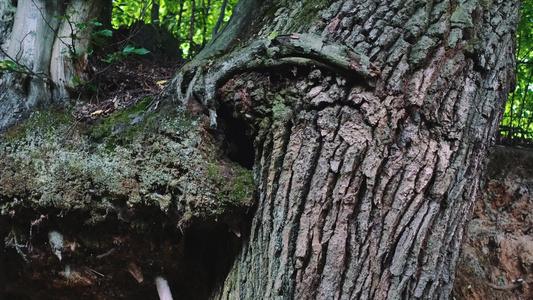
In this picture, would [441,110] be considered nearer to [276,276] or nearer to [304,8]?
[304,8]

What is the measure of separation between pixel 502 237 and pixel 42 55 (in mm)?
3429

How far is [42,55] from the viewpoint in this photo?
270cm

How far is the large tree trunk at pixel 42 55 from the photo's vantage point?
2574 millimetres

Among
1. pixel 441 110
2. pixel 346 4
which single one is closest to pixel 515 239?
pixel 441 110

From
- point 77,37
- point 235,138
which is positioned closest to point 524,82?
point 235,138

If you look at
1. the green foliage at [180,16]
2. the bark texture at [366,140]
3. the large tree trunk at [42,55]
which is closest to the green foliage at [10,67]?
the large tree trunk at [42,55]

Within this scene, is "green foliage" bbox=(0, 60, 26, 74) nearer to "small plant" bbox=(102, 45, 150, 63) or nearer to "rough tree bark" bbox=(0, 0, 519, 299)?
"small plant" bbox=(102, 45, 150, 63)

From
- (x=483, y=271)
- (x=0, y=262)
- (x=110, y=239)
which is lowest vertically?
(x=0, y=262)

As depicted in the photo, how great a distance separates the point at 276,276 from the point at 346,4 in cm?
146

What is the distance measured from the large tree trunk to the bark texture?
3.05 feet

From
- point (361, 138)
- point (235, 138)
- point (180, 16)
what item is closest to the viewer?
point (361, 138)

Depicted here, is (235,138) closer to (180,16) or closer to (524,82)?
(180,16)

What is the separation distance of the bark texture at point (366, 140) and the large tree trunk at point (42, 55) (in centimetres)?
93

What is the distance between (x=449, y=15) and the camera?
7.18 feet
